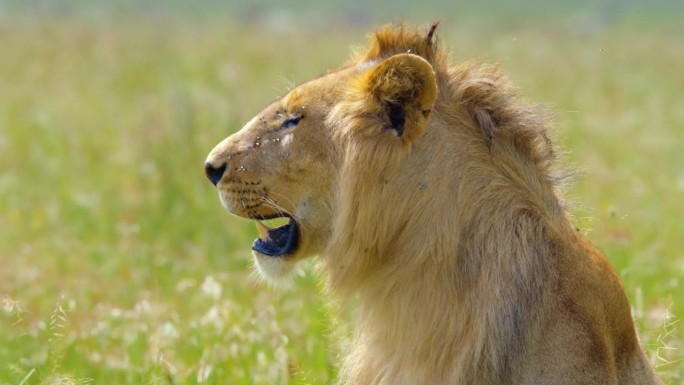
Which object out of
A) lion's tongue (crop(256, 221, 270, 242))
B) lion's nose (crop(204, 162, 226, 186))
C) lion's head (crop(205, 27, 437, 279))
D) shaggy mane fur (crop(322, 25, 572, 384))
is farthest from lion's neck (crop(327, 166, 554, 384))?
lion's nose (crop(204, 162, 226, 186))

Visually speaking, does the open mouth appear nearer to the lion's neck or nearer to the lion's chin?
the lion's chin

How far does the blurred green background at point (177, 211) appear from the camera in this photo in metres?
4.19

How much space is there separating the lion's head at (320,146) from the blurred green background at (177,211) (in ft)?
1.03

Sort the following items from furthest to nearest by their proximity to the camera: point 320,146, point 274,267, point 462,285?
1. point 274,267
2. point 320,146
3. point 462,285

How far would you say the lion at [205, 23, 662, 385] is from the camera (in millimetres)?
2883

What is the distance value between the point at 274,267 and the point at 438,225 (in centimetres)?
57

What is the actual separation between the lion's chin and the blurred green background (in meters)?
0.21

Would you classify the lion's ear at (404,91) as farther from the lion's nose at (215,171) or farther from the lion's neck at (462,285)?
the lion's nose at (215,171)

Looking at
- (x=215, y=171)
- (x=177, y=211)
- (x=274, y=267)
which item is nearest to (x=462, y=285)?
(x=274, y=267)

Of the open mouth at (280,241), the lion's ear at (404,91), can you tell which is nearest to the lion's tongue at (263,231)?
the open mouth at (280,241)

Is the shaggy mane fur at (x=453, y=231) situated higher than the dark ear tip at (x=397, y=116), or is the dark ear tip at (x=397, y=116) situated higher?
the dark ear tip at (x=397, y=116)

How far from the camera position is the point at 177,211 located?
6.97 metres

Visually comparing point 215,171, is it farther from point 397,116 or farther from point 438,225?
point 438,225

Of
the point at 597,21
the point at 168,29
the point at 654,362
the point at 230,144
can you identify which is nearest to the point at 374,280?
the point at 230,144
